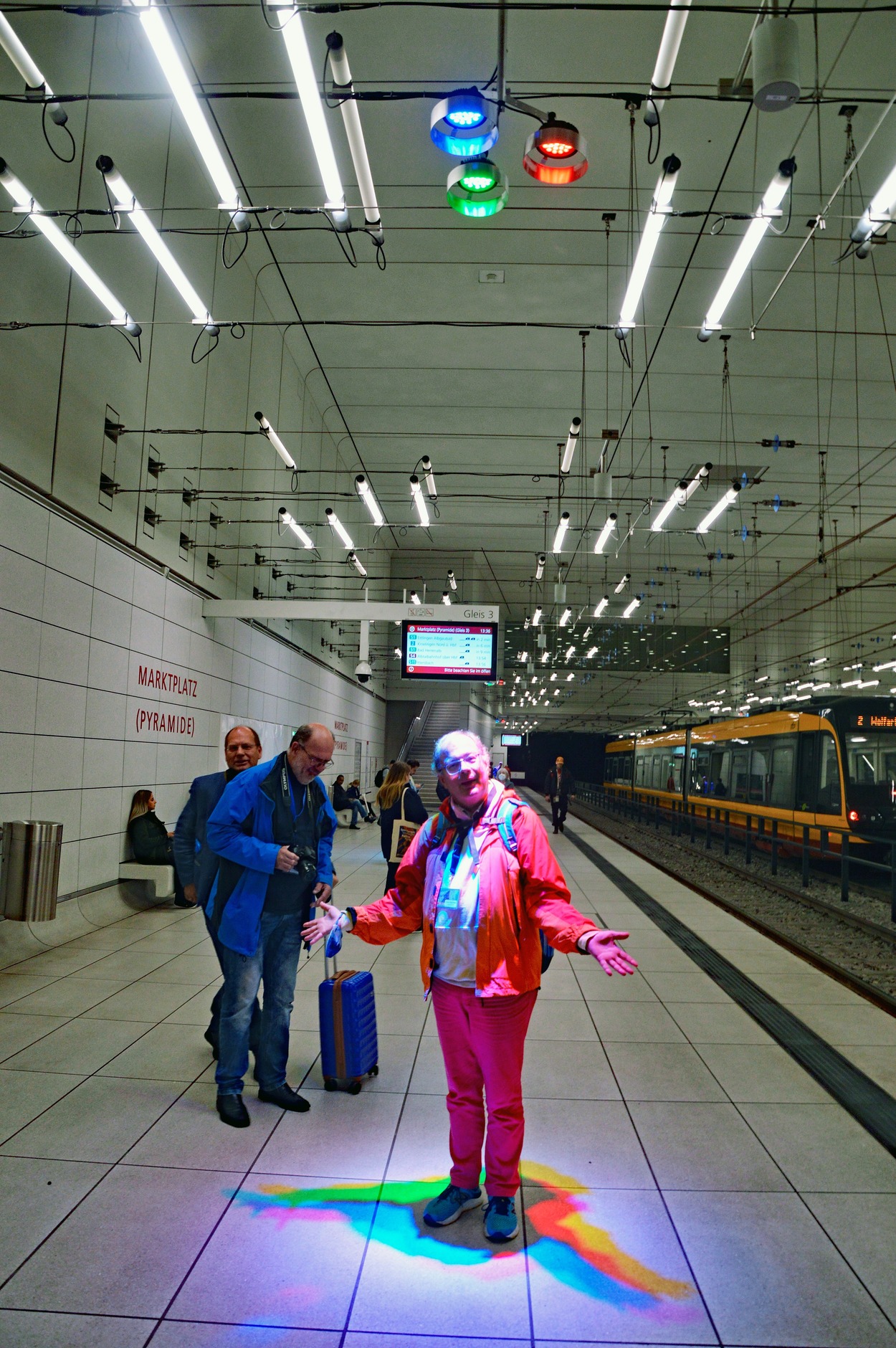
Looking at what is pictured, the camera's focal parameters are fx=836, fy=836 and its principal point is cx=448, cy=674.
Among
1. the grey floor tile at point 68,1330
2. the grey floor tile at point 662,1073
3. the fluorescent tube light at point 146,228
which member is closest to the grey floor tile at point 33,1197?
the grey floor tile at point 68,1330

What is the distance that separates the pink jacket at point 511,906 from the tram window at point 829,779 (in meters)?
10.9

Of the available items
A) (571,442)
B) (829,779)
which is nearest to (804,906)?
(829,779)

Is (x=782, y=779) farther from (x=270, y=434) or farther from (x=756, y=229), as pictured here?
(x=756, y=229)

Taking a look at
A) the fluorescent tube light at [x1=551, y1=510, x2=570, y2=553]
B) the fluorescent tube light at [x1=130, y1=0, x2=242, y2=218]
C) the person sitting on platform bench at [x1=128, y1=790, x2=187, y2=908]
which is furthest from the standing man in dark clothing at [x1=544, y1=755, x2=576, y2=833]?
the fluorescent tube light at [x1=130, y1=0, x2=242, y2=218]

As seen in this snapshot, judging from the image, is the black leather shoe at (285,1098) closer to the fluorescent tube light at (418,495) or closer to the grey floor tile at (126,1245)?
the grey floor tile at (126,1245)

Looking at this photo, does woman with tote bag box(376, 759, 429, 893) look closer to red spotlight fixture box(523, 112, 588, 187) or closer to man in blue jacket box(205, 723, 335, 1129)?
man in blue jacket box(205, 723, 335, 1129)

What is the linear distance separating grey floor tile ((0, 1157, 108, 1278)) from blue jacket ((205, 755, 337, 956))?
3.00 ft

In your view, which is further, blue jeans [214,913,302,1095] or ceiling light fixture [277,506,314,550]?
ceiling light fixture [277,506,314,550]

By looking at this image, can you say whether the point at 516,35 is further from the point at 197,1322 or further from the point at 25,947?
the point at 197,1322

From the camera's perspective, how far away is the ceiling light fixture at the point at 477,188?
5.31 meters

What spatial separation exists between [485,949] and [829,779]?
36.9ft

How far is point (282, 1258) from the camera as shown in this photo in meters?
2.40

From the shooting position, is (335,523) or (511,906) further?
(335,523)

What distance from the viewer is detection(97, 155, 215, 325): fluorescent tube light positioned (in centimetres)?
500
